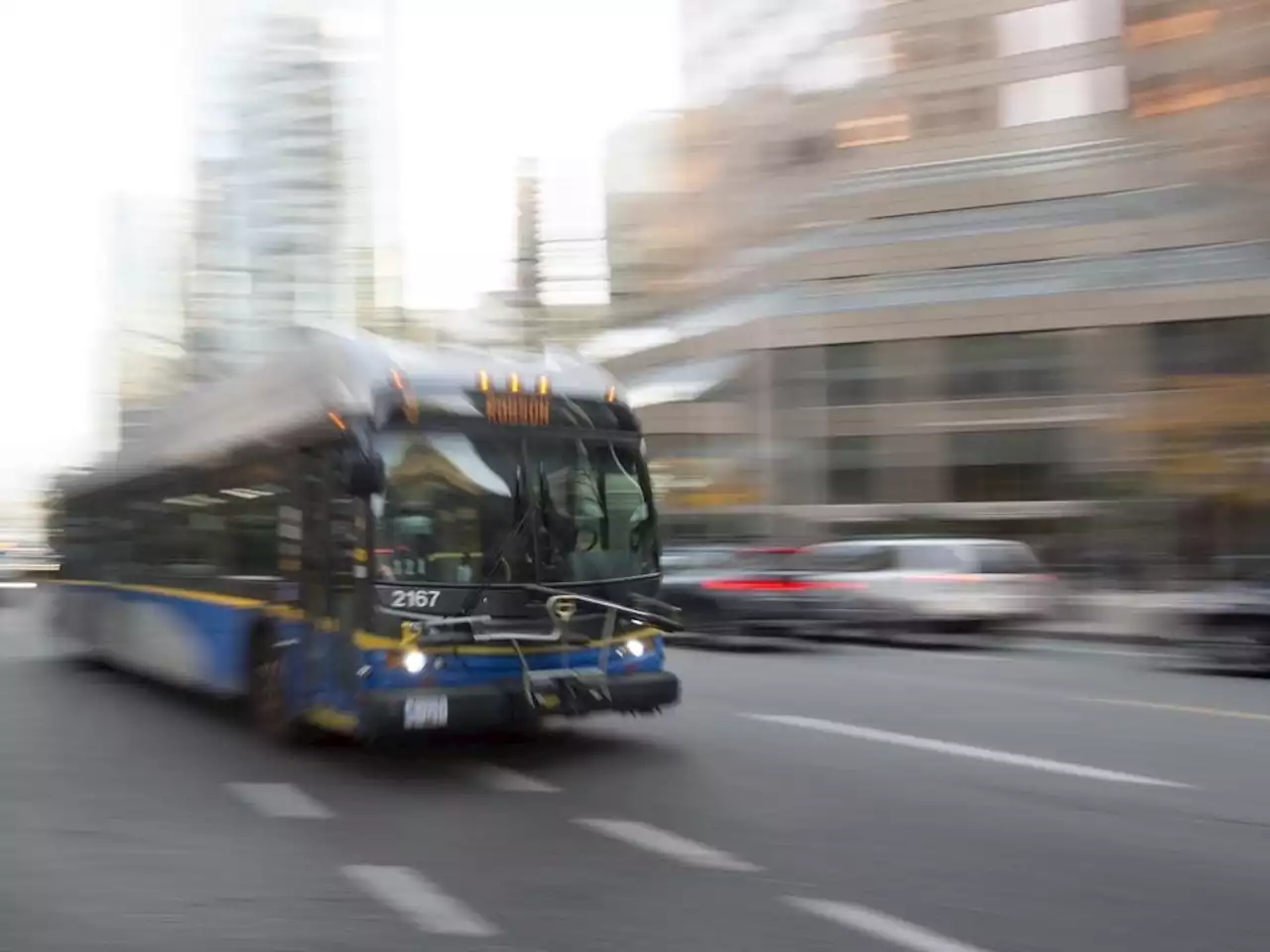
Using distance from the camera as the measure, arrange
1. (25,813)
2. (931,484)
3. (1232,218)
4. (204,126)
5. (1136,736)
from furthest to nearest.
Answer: (204,126)
(931,484)
(1232,218)
(1136,736)
(25,813)

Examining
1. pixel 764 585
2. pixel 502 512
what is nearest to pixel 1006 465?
pixel 764 585

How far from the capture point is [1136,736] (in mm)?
11055

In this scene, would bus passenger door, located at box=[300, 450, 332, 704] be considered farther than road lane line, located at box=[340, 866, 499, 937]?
Yes

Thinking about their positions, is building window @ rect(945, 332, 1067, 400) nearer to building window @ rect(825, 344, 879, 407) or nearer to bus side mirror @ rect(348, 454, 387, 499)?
building window @ rect(825, 344, 879, 407)

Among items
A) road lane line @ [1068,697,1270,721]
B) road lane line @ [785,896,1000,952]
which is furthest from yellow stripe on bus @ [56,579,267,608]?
road lane line @ [1068,697,1270,721]

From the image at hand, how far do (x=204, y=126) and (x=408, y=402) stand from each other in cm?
Result: 11429

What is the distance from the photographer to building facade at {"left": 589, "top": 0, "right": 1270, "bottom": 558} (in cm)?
4756

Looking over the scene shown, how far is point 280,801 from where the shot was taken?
8703mm

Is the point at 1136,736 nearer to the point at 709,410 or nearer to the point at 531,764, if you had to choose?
the point at 531,764

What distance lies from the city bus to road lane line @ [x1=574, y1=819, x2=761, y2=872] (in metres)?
1.71

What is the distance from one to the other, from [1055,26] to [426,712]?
1793 inches

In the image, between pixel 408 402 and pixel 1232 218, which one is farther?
pixel 1232 218

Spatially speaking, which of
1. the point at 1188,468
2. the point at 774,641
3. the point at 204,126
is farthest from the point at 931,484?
the point at 204,126

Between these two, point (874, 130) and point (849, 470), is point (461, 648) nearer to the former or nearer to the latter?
point (849, 470)
